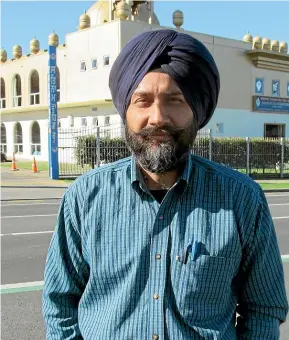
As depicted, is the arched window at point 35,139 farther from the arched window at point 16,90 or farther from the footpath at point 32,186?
the footpath at point 32,186

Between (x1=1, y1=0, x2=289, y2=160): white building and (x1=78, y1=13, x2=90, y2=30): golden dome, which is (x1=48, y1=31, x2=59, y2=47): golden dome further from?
(x1=78, y1=13, x2=90, y2=30): golden dome

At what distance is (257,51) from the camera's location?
30.6m

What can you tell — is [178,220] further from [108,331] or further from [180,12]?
[180,12]

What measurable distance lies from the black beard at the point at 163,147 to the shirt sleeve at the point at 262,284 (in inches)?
13.9

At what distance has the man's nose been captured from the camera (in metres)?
1.71

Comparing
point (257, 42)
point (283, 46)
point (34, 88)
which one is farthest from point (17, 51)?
point (283, 46)

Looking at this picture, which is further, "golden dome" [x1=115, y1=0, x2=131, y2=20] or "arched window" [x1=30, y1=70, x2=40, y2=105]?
"arched window" [x1=30, y1=70, x2=40, y2=105]

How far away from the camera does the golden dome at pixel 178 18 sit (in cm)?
2814

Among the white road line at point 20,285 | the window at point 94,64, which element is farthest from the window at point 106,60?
the white road line at point 20,285

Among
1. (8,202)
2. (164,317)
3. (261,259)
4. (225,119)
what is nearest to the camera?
(164,317)

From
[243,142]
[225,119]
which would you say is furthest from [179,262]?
[225,119]

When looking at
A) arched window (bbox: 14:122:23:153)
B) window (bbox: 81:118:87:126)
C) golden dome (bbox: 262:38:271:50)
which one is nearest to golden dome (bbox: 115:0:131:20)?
window (bbox: 81:118:87:126)

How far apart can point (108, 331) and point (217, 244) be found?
493 millimetres

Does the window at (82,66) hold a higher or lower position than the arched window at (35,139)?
higher
